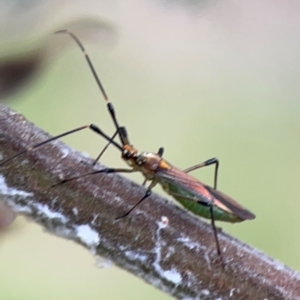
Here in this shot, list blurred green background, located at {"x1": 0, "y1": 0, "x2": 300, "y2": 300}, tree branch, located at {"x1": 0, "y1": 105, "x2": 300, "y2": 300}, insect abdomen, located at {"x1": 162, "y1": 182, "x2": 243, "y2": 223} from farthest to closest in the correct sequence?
blurred green background, located at {"x1": 0, "y1": 0, "x2": 300, "y2": 300} < insect abdomen, located at {"x1": 162, "y1": 182, "x2": 243, "y2": 223} < tree branch, located at {"x1": 0, "y1": 105, "x2": 300, "y2": 300}

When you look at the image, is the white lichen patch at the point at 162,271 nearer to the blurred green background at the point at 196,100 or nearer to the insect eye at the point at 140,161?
the insect eye at the point at 140,161

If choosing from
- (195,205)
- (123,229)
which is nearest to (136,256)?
(123,229)

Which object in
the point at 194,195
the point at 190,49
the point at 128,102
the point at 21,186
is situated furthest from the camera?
the point at 190,49

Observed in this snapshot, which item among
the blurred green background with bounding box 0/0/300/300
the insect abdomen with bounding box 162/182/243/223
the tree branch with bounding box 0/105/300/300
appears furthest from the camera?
the blurred green background with bounding box 0/0/300/300

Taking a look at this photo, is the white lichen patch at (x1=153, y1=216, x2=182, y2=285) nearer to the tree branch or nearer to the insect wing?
the tree branch

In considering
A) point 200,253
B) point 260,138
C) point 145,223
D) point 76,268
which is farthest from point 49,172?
point 260,138

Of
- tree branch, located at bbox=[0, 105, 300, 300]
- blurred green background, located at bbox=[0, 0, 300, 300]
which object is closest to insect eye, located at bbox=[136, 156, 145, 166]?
tree branch, located at bbox=[0, 105, 300, 300]

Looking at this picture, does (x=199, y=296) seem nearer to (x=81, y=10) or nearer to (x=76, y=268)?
(x=76, y=268)
